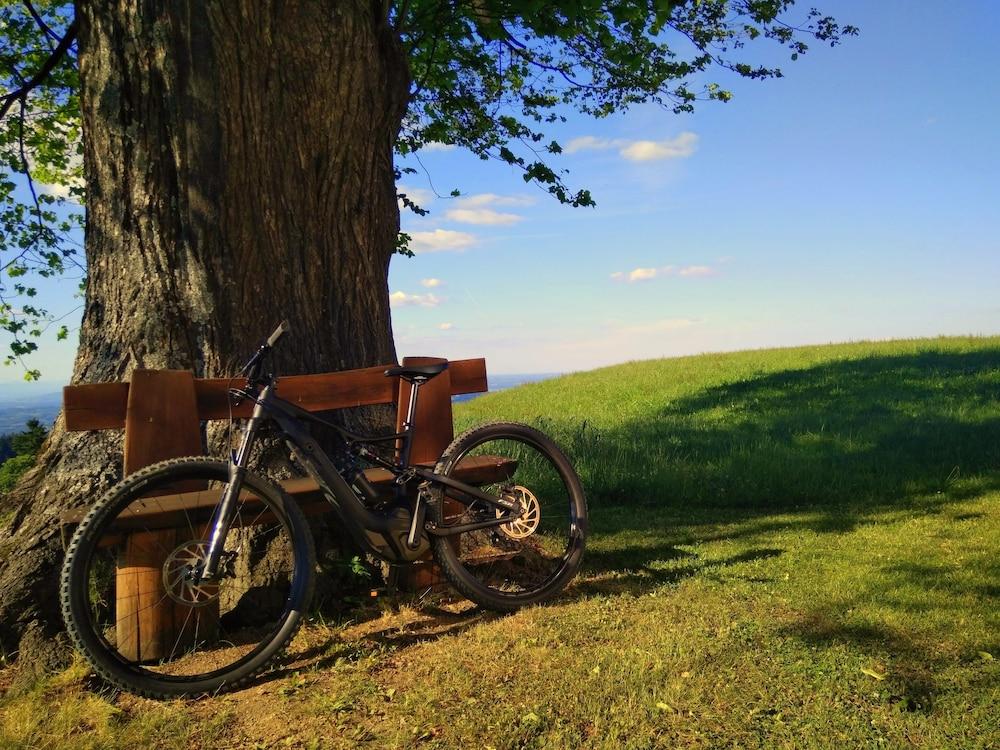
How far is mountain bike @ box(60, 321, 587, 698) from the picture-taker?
384cm

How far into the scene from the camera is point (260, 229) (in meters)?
5.20

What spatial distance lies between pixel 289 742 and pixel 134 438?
1879mm

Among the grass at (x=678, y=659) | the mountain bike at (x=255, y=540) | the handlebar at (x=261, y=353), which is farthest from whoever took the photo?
the handlebar at (x=261, y=353)

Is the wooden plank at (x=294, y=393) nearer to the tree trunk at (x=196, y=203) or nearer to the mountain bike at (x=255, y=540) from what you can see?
the mountain bike at (x=255, y=540)

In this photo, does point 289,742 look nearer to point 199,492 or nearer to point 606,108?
point 199,492

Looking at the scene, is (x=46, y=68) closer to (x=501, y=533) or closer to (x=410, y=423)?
(x=410, y=423)

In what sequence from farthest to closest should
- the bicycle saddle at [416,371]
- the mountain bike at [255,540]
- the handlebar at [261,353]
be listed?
the bicycle saddle at [416,371] < the handlebar at [261,353] < the mountain bike at [255,540]

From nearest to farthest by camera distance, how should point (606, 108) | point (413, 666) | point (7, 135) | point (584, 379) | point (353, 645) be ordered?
→ 1. point (413, 666)
2. point (353, 645)
3. point (7, 135)
4. point (606, 108)
5. point (584, 379)

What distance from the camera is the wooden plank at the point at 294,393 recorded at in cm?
419

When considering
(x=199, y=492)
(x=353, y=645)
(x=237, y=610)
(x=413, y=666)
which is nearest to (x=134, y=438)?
(x=199, y=492)

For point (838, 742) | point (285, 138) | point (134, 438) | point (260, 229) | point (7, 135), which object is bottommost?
point (838, 742)

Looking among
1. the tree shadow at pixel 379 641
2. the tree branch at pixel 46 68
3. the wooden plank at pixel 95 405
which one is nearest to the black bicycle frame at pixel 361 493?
the tree shadow at pixel 379 641

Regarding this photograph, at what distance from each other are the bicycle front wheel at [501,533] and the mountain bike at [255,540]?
10mm

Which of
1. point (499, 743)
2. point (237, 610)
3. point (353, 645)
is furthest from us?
point (237, 610)
